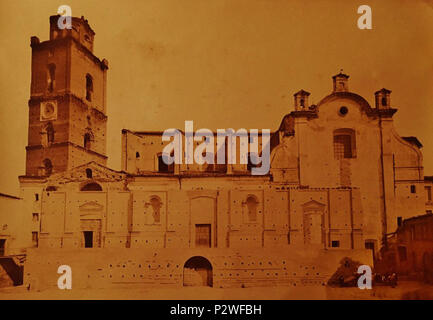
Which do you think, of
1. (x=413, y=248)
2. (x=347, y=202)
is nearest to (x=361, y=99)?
(x=347, y=202)

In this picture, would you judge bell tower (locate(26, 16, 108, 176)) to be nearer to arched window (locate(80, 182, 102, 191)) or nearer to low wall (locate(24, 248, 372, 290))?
arched window (locate(80, 182, 102, 191))

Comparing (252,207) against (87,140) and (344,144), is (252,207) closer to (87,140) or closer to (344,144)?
(344,144)

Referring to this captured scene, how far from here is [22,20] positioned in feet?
34.9

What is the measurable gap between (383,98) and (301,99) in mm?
2164

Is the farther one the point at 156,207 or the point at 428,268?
the point at 156,207

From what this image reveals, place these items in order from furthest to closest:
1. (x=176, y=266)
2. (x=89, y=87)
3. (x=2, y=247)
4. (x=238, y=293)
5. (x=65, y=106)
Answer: (x=89, y=87) < (x=65, y=106) < (x=176, y=266) < (x=2, y=247) < (x=238, y=293)

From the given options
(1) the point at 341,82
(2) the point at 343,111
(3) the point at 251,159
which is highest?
(1) the point at 341,82

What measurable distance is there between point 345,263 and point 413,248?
169cm

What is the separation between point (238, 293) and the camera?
10.1 m

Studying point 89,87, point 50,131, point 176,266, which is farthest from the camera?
point 89,87

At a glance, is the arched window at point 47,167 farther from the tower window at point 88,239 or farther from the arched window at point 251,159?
the arched window at point 251,159

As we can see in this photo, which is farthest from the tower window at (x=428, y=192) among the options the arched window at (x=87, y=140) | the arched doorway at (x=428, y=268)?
the arched window at (x=87, y=140)

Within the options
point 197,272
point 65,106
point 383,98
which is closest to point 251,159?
point 197,272

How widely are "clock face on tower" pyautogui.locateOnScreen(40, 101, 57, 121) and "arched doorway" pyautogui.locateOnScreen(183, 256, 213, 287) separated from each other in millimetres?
5657
